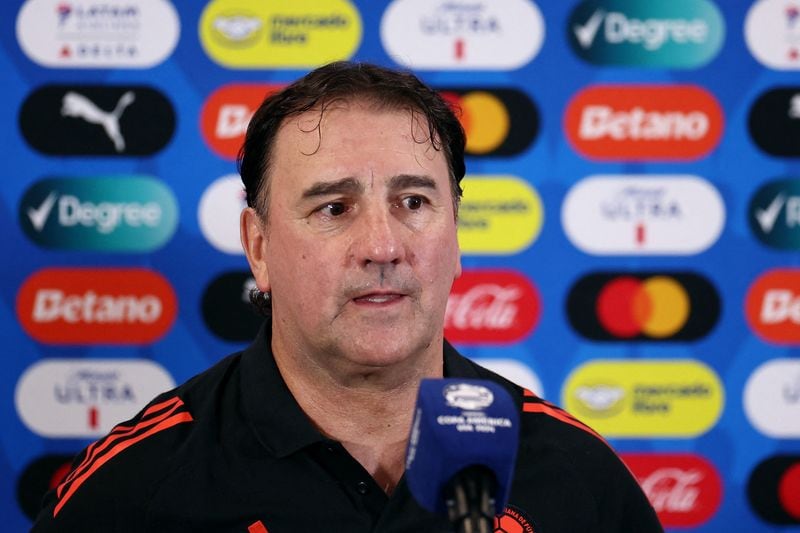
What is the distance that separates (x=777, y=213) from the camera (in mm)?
2318

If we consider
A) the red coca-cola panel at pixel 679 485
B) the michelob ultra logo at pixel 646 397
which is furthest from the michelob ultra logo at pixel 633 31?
the red coca-cola panel at pixel 679 485

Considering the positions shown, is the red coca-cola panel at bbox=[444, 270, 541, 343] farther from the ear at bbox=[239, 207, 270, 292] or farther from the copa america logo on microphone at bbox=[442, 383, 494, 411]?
the copa america logo on microphone at bbox=[442, 383, 494, 411]

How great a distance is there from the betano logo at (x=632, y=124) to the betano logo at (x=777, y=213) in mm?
195

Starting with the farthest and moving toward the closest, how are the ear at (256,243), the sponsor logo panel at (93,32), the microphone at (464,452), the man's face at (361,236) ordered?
the sponsor logo panel at (93,32) → the ear at (256,243) → the man's face at (361,236) → the microphone at (464,452)

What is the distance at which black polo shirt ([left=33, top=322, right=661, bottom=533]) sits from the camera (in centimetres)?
125

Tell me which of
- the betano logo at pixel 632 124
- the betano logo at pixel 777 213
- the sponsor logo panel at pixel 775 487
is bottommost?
the sponsor logo panel at pixel 775 487

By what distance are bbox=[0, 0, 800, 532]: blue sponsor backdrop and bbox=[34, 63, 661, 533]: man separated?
87 cm

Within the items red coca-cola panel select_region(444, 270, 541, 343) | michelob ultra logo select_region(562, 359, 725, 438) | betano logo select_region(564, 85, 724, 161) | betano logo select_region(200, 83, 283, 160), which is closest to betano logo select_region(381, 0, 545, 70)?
betano logo select_region(564, 85, 724, 161)

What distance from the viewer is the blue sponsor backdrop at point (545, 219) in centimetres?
227

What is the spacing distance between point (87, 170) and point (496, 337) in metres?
1.06

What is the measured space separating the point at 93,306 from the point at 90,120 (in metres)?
0.44

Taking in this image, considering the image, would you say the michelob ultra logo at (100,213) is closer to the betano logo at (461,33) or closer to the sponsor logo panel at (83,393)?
the sponsor logo panel at (83,393)

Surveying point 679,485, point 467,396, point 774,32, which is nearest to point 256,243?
point 467,396

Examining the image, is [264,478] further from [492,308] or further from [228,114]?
[228,114]
